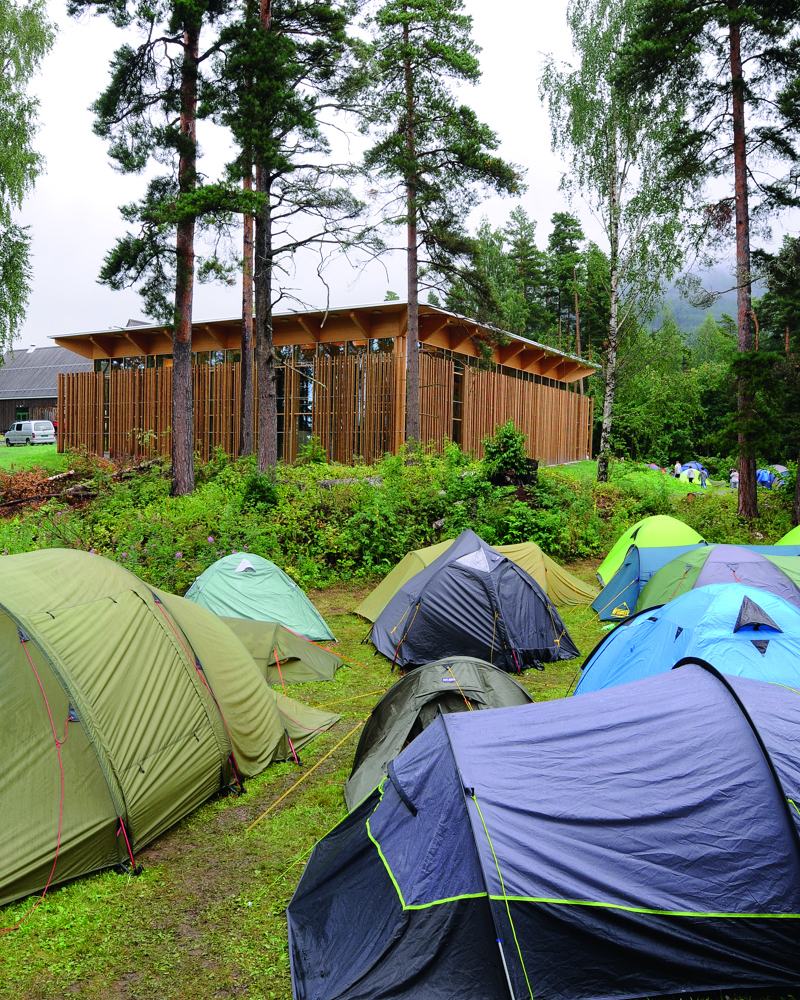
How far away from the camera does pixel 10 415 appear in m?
45.6

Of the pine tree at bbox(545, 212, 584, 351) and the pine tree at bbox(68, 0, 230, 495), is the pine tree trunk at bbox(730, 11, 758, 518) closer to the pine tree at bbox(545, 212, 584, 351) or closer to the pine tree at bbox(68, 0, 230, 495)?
the pine tree at bbox(68, 0, 230, 495)

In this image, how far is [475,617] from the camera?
9320 mm

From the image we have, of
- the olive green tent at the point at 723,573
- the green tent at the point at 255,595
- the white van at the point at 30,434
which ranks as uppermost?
the white van at the point at 30,434

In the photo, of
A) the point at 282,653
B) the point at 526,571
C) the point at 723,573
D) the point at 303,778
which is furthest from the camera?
the point at 526,571

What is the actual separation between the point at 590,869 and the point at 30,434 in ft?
124

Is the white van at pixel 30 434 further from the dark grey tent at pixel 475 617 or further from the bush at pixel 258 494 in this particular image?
the dark grey tent at pixel 475 617

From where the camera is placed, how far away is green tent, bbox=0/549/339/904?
4672mm

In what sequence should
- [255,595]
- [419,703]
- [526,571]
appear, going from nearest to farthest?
[419,703], [255,595], [526,571]

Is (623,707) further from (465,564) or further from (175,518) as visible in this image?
(175,518)

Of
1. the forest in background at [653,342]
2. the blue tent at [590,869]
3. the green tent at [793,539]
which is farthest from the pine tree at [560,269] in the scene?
the blue tent at [590,869]

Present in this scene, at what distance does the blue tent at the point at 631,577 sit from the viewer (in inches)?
459

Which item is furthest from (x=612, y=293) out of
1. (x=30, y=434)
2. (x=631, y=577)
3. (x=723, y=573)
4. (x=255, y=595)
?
(x=30, y=434)

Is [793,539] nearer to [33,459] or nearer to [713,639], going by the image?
[713,639]

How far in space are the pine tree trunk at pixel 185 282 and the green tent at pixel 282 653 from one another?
9.31 m
